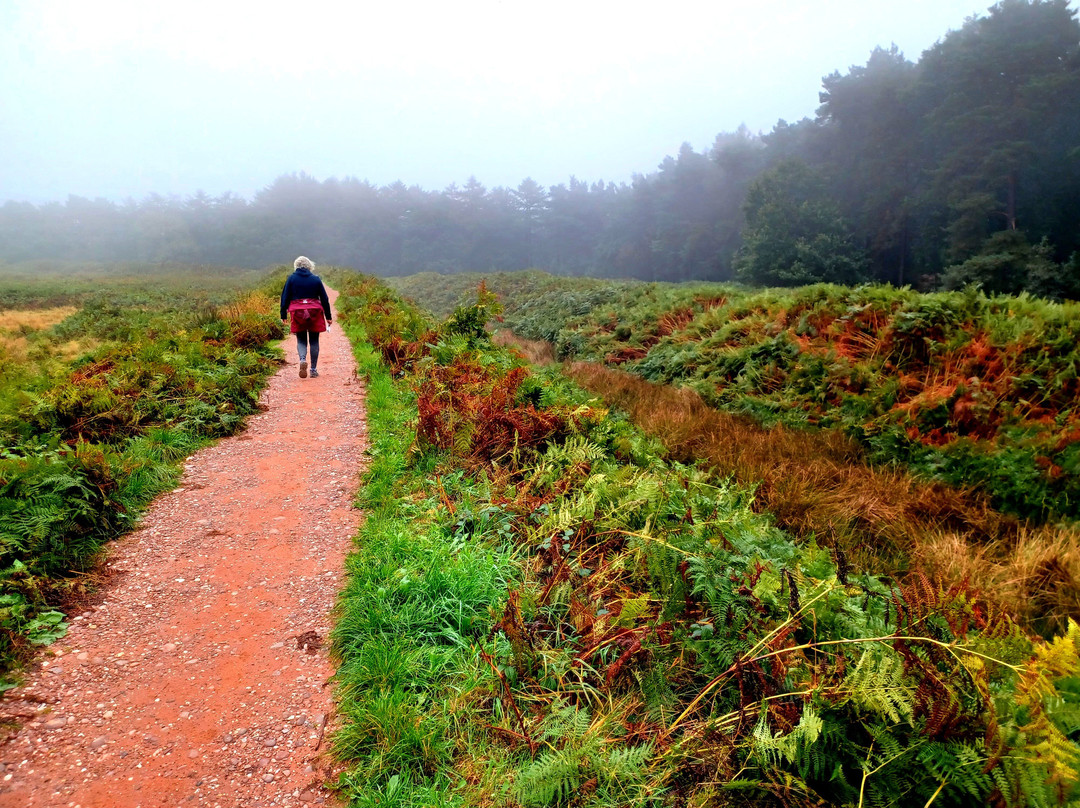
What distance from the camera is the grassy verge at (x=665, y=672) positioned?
6.72ft

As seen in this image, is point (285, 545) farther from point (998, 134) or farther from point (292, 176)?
point (292, 176)

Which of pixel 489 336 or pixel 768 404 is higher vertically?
pixel 489 336

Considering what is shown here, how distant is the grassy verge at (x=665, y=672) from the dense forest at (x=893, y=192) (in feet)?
76.6

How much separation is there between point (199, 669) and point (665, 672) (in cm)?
258

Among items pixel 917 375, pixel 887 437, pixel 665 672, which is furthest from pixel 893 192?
pixel 665 672

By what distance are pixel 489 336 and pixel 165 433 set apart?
7040 millimetres

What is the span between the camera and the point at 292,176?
493ft

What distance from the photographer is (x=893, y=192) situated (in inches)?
1647

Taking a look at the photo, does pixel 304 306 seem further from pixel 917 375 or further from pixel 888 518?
pixel 917 375

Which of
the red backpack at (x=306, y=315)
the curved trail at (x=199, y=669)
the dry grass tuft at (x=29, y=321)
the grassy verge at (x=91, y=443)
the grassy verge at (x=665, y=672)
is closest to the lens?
the grassy verge at (x=665, y=672)

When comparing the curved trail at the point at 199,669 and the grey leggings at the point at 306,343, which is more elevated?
the grey leggings at the point at 306,343

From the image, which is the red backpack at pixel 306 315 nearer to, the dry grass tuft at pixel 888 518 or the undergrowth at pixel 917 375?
the dry grass tuft at pixel 888 518

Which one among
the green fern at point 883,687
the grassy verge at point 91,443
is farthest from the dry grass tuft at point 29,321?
the green fern at point 883,687

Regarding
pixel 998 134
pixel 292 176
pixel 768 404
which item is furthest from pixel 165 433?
pixel 292 176
